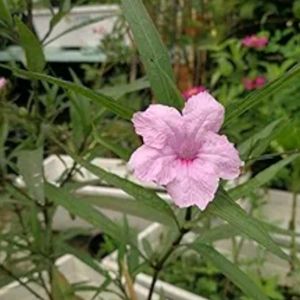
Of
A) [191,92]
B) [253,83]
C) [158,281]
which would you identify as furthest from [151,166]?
[253,83]

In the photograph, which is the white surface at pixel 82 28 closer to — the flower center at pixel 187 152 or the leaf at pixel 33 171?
the leaf at pixel 33 171

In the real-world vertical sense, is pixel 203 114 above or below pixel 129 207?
above

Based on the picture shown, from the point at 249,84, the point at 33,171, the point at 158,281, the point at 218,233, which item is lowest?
the point at 158,281

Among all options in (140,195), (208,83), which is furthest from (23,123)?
(208,83)

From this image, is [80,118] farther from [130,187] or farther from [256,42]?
[256,42]

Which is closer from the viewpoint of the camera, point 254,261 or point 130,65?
point 254,261

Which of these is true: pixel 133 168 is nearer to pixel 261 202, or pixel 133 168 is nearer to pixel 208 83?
pixel 261 202
